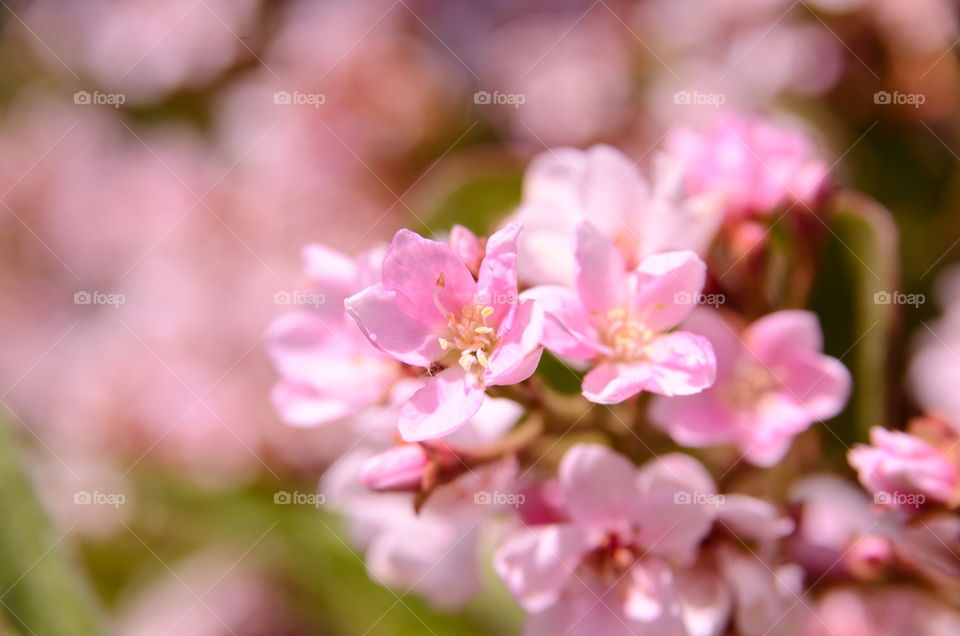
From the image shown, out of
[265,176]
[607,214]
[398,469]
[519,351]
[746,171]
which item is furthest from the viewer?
[265,176]

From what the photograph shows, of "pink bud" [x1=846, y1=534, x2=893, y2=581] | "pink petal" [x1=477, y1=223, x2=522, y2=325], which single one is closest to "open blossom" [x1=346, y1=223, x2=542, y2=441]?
"pink petal" [x1=477, y1=223, x2=522, y2=325]

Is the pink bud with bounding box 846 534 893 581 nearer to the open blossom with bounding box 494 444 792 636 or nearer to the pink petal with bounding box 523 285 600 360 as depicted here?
the open blossom with bounding box 494 444 792 636

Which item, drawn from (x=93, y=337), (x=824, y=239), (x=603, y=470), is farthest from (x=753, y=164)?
(x=93, y=337)

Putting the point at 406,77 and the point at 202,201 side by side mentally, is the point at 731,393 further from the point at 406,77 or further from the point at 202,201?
the point at 202,201

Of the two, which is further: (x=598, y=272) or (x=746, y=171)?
(x=746, y=171)

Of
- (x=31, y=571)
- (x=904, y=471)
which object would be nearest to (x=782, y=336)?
(x=904, y=471)

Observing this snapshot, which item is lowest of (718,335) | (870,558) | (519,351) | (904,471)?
(870,558)

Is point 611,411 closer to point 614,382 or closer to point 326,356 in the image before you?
point 614,382

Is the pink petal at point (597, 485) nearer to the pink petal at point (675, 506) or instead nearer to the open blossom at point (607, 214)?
the pink petal at point (675, 506)
